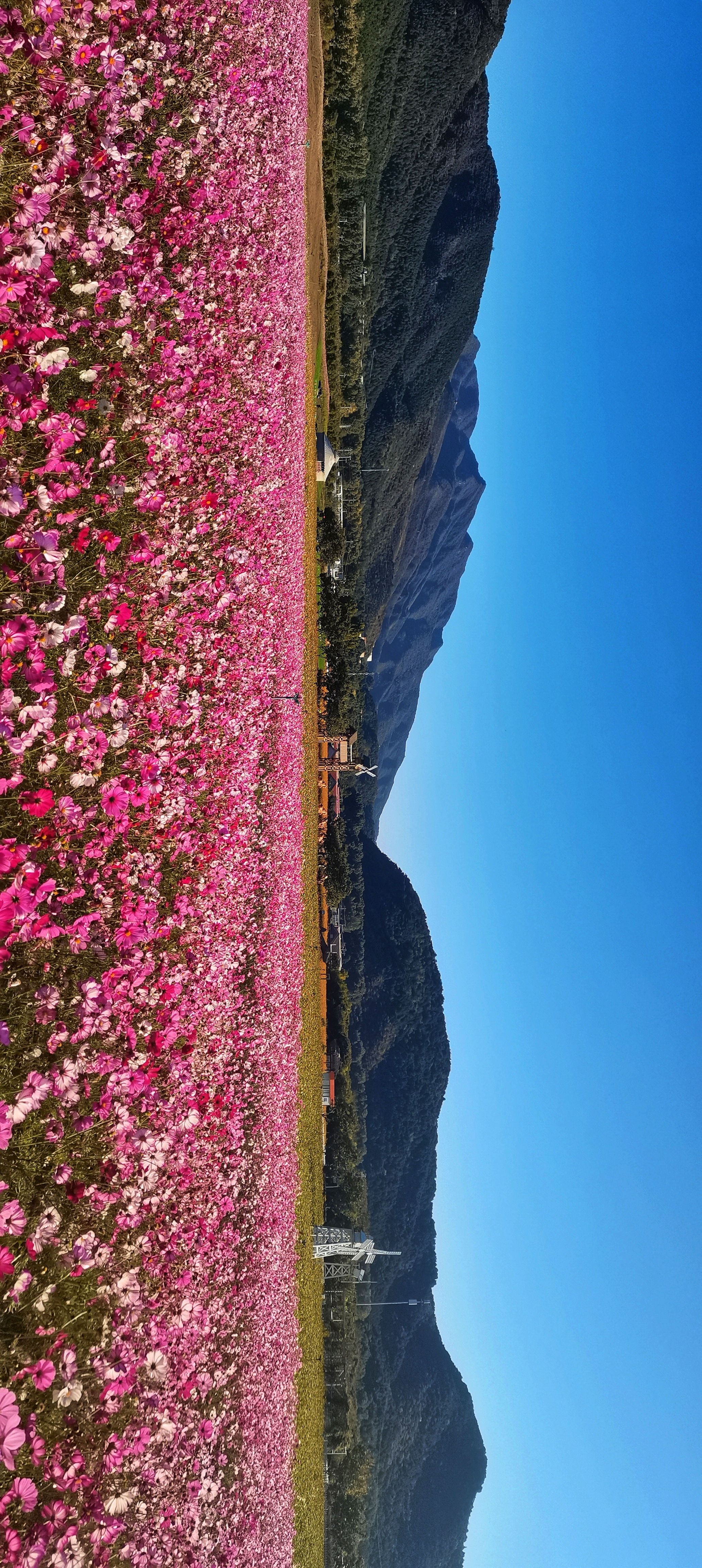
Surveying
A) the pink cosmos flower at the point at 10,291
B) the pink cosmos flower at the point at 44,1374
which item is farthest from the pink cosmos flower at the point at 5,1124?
the pink cosmos flower at the point at 10,291

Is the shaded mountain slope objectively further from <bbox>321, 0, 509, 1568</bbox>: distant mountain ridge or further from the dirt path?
the dirt path

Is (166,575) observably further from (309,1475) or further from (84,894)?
(309,1475)

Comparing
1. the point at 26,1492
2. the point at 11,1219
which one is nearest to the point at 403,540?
the point at 11,1219

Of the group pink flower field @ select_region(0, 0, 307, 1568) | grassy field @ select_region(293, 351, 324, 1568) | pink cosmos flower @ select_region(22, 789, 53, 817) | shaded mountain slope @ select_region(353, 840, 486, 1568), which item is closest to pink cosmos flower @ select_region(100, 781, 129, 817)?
pink flower field @ select_region(0, 0, 307, 1568)

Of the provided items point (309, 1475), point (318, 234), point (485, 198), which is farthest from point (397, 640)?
point (309, 1475)

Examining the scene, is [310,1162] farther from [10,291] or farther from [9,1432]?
[10,291]
